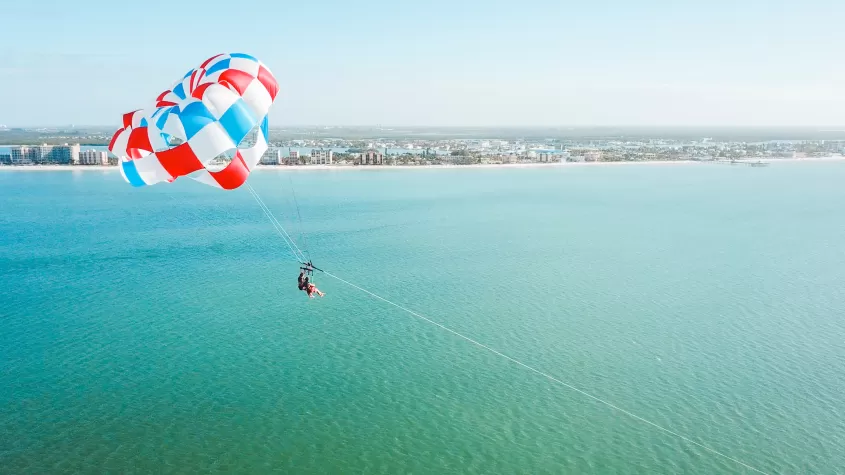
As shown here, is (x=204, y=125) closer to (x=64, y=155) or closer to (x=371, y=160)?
(x=371, y=160)

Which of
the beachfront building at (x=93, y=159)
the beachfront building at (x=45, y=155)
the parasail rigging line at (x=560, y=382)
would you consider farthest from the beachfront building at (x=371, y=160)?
the parasail rigging line at (x=560, y=382)

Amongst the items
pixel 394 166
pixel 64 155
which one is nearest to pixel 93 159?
pixel 64 155

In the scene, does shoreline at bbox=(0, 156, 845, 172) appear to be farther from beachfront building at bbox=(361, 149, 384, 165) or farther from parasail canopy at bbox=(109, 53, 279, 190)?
parasail canopy at bbox=(109, 53, 279, 190)

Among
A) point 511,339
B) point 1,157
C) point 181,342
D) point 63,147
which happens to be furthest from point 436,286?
point 1,157

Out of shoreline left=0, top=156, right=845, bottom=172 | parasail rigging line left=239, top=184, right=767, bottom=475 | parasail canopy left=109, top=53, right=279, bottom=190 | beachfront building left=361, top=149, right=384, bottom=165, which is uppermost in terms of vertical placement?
parasail canopy left=109, top=53, right=279, bottom=190

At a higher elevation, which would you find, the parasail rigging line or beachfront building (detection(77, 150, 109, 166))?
beachfront building (detection(77, 150, 109, 166))

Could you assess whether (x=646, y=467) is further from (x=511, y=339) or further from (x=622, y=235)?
(x=622, y=235)

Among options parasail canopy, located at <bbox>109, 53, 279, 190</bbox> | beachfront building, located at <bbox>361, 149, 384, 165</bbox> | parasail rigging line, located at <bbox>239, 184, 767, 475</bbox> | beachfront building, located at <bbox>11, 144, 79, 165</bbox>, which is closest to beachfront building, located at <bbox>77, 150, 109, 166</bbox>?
beachfront building, located at <bbox>11, 144, 79, 165</bbox>

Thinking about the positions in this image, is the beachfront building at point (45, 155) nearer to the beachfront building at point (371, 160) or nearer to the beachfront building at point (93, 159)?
the beachfront building at point (93, 159)
